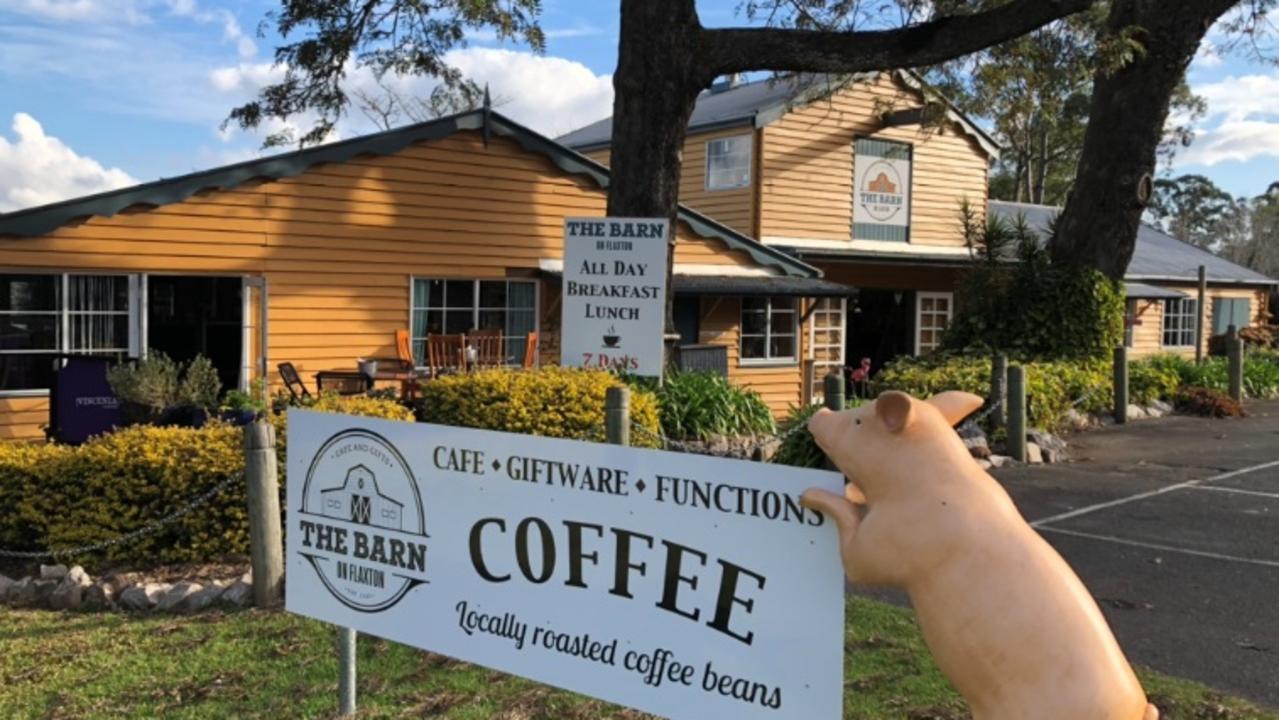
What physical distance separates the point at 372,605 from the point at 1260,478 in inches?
382

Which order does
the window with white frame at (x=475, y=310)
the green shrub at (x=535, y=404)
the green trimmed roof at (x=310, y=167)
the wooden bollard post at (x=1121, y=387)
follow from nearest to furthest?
the green shrub at (x=535, y=404), the green trimmed roof at (x=310, y=167), the window with white frame at (x=475, y=310), the wooden bollard post at (x=1121, y=387)

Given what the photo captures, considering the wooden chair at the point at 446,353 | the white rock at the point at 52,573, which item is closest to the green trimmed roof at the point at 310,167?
the wooden chair at the point at 446,353

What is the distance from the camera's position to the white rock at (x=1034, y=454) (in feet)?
36.5

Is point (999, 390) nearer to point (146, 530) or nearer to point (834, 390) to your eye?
point (834, 390)

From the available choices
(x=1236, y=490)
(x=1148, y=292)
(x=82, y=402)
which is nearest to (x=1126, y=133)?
(x=1236, y=490)

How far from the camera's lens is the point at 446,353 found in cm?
1341

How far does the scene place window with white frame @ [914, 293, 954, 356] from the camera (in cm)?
2247

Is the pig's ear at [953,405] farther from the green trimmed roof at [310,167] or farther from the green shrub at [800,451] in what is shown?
the green trimmed roof at [310,167]

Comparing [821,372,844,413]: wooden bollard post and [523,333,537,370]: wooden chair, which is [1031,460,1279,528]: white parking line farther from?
[523,333,537,370]: wooden chair

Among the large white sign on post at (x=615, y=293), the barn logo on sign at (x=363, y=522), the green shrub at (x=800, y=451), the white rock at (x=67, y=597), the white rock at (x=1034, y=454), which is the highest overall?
the large white sign on post at (x=615, y=293)

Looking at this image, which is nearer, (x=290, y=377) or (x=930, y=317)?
(x=290, y=377)

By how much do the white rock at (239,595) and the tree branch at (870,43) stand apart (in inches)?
275

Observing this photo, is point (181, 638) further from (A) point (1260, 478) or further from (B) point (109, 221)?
(A) point (1260, 478)

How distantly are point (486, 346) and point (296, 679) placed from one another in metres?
8.95
